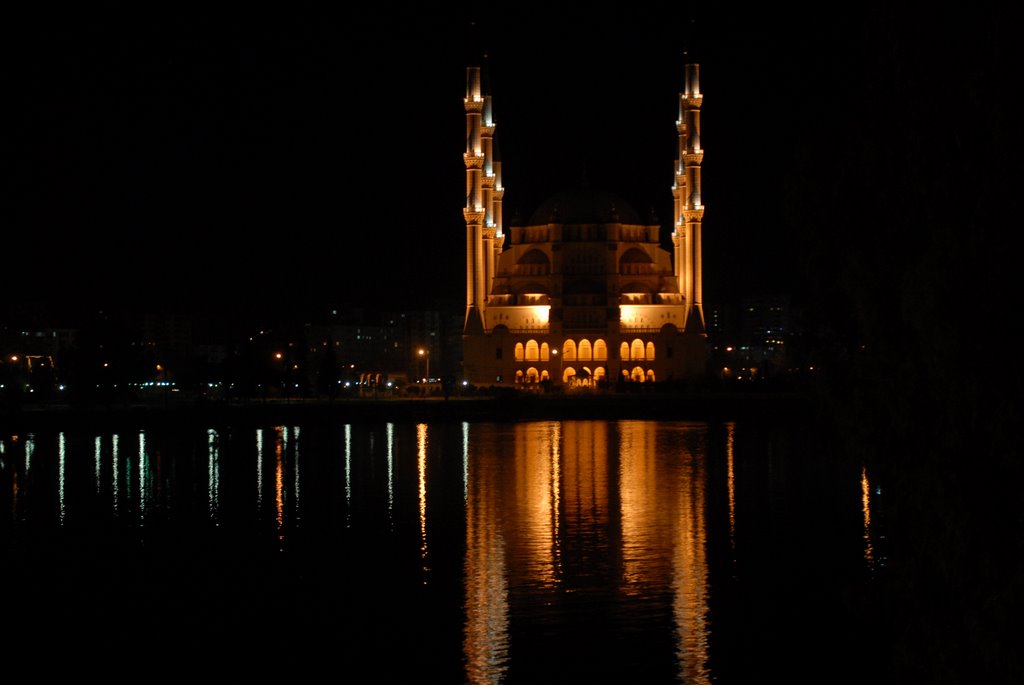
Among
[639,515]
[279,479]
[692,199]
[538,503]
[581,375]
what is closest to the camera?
[639,515]

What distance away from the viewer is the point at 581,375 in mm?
94875

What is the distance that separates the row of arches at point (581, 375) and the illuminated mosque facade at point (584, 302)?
0.07 m

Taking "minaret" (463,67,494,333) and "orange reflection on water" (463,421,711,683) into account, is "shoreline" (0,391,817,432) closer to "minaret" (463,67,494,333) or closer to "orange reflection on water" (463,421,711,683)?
"orange reflection on water" (463,421,711,683)

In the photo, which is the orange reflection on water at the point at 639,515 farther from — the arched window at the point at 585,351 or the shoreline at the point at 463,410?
the arched window at the point at 585,351

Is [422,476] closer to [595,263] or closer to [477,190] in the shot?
[477,190]

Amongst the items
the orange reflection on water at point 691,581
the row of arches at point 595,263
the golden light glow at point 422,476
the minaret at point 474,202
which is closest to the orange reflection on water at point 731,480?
the orange reflection on water at point 691,581

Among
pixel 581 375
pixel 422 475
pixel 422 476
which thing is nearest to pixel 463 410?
pixel 581 375

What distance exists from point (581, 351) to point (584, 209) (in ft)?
38.0

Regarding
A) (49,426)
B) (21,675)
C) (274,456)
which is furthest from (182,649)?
(49,426)

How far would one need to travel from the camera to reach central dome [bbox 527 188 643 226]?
328 feet

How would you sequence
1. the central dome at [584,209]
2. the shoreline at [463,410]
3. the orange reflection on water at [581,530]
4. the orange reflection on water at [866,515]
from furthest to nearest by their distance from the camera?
the central dome at [584,209] < the shoreline at [463,410] < the orange reflection on water at [866,515] < the orange reflection on water at [581,530]

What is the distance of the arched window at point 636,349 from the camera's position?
9444 centimetres

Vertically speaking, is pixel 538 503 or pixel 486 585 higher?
pixel 538 503

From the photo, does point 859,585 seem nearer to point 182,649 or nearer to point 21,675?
point 182,649
